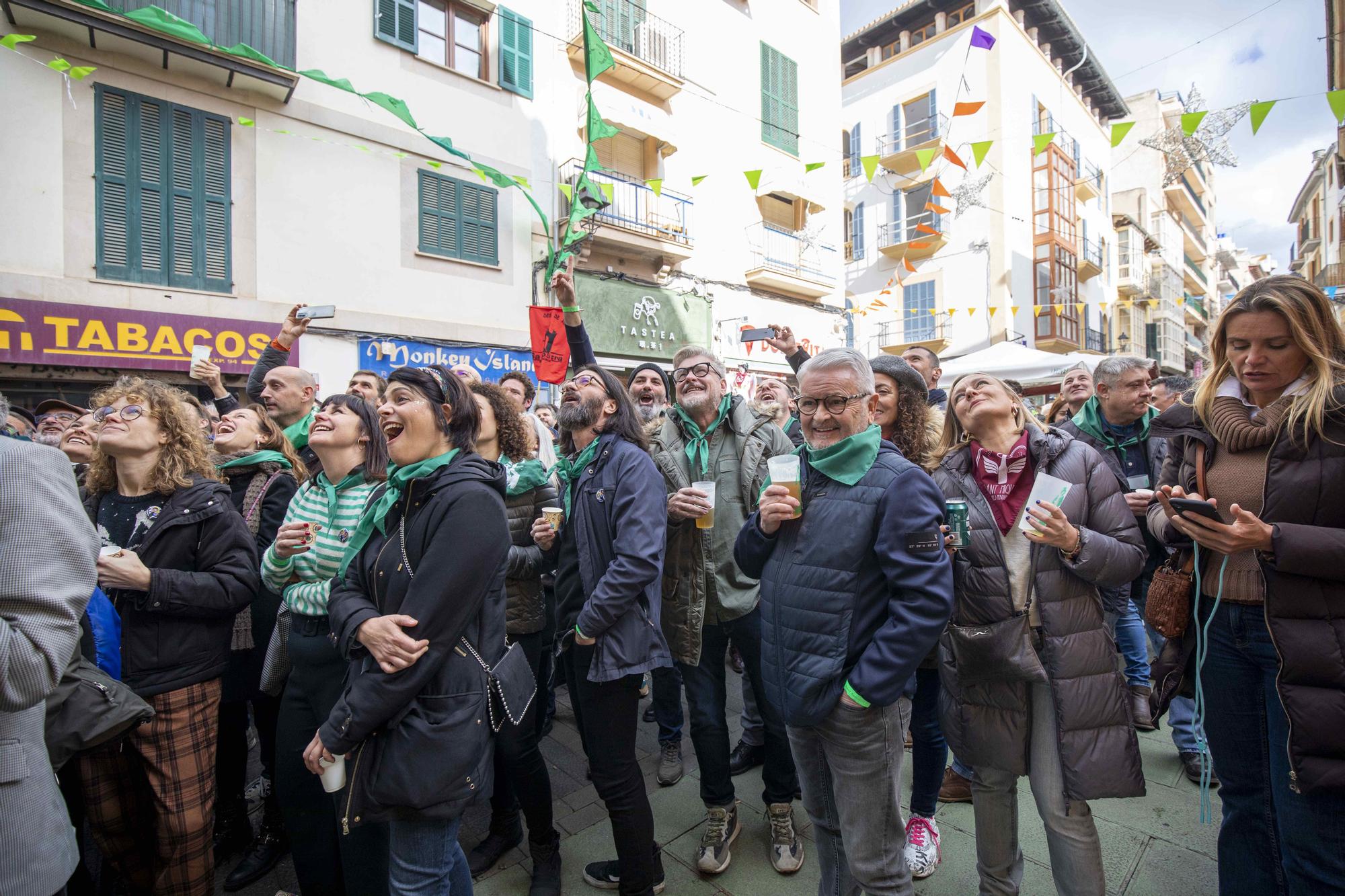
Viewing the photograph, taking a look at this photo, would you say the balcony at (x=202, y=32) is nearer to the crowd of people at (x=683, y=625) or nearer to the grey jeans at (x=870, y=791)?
the crowd of people at (x=683, y=625)

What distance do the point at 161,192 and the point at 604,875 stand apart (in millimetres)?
9745

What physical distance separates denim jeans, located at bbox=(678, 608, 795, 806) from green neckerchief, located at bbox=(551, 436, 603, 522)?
871 millimetres

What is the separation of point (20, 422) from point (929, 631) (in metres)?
6.39

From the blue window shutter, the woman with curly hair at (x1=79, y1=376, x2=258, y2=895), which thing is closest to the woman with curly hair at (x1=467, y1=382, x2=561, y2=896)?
the woman with curly hair at (x1=79, y1=376, x2=258, y2=895)

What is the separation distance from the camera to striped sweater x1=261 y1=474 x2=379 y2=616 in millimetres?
2297

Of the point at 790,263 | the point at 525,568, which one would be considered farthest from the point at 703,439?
the point at 790,263

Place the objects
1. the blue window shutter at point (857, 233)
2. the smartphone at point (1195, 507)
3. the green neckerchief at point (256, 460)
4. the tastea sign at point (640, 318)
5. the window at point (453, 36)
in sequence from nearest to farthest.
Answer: the smartphone at point (1195, 507)
the green neckerchief at point (256, 460)
the window at point (453, 36)
the tastea sign at point (640, 318)
the blue window shutter at point (857, 233)

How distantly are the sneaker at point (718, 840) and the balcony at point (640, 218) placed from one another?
1030cm

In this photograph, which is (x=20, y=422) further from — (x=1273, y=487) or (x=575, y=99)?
(x=575, y=99)

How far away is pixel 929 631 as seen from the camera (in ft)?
6.10

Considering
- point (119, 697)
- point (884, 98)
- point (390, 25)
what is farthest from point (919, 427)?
point (884, 98)

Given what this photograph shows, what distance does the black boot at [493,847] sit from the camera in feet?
9.21

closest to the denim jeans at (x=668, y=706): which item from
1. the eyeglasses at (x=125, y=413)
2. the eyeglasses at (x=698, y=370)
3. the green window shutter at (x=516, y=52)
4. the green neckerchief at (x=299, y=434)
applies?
the eyeglasses at (x=698, y=370)

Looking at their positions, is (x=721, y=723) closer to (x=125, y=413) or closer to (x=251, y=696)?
(x=251, y=696)
